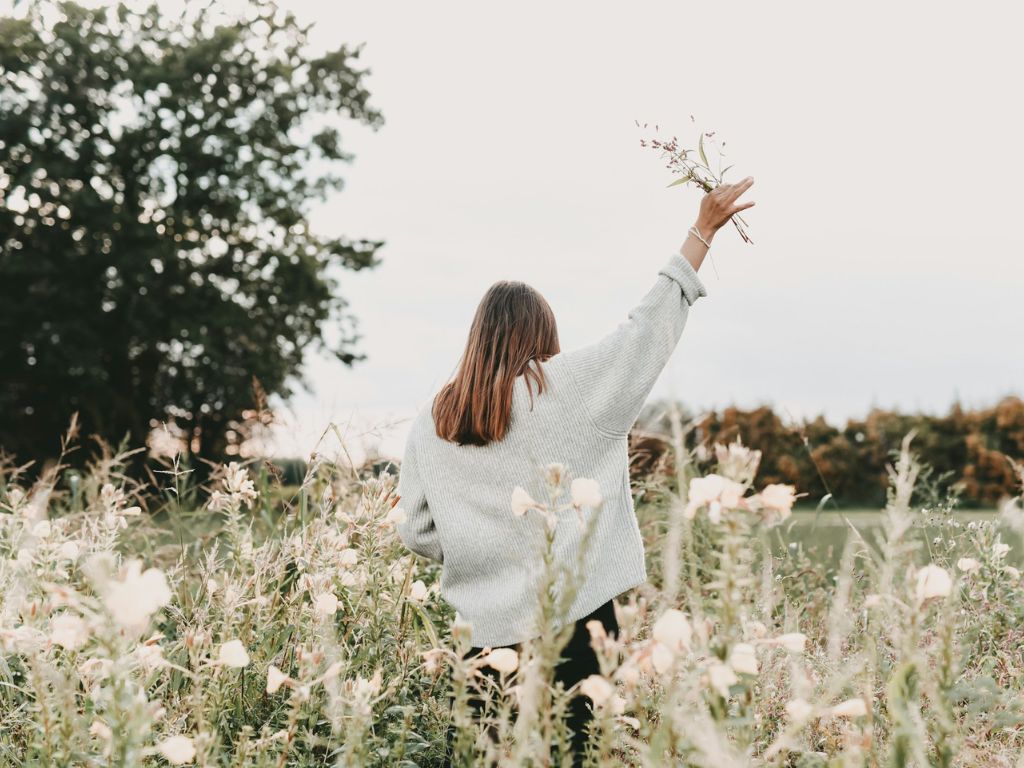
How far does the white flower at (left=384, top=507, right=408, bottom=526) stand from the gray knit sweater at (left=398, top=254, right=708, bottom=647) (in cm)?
10

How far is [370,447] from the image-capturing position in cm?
430

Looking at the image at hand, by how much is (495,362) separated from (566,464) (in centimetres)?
36

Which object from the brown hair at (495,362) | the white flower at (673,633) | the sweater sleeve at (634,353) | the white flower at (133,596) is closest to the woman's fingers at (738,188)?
the sweater sleeve at (634,353)

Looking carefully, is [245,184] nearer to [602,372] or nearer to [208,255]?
[208,255]

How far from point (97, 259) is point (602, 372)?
54.4 feet

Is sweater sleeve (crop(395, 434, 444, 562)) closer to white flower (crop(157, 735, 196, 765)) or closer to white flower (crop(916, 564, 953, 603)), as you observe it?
white flower (crop(157, 735, 196, 765))

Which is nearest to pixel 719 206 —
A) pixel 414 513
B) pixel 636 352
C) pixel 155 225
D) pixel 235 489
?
pixel 636 352

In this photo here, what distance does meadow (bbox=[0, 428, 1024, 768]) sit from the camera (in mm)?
1383

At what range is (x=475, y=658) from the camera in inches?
62.1

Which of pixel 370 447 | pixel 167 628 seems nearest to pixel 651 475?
pixel 370 447

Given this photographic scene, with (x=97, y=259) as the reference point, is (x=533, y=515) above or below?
below

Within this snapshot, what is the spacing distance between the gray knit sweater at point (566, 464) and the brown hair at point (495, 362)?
0.04 meters

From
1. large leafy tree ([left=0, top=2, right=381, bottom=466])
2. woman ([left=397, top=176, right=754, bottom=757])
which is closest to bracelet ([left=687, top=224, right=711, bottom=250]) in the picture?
woman ([left=397, top=176, right=754, bottom=757])

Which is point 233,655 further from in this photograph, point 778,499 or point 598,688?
point 778,499
